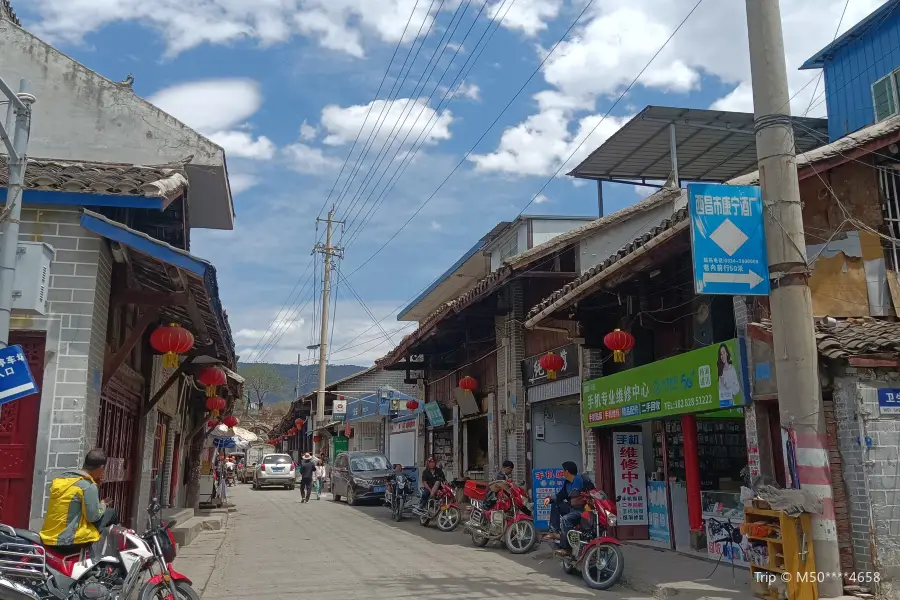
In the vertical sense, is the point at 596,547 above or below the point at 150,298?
below

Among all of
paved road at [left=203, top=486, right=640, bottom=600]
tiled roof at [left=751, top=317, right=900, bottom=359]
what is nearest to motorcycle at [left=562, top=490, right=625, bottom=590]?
paved road at [left=203, top=486, right=640, bottom=600]

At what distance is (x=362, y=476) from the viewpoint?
980 inches

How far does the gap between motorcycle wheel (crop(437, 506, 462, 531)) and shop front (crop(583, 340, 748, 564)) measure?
433 cm

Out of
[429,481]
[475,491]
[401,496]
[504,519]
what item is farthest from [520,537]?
[401,496]

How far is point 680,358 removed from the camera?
10641 mm

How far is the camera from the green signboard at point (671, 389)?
948 centimetres

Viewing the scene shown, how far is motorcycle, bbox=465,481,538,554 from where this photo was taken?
12570mm

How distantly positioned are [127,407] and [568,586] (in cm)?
691

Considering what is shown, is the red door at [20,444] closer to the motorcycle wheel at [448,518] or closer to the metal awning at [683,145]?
the motorcycle wheel at [448,518]

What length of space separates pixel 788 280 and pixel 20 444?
8.16 metres

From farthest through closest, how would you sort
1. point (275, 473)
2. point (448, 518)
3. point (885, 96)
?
point (275, 473), point (448, 518), point (885, 96)

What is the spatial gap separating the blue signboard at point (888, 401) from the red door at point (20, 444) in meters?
8.89

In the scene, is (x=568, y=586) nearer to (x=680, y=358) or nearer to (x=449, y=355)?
(x=680, y=358)

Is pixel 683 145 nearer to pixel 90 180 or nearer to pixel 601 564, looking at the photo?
pixel 601 564
